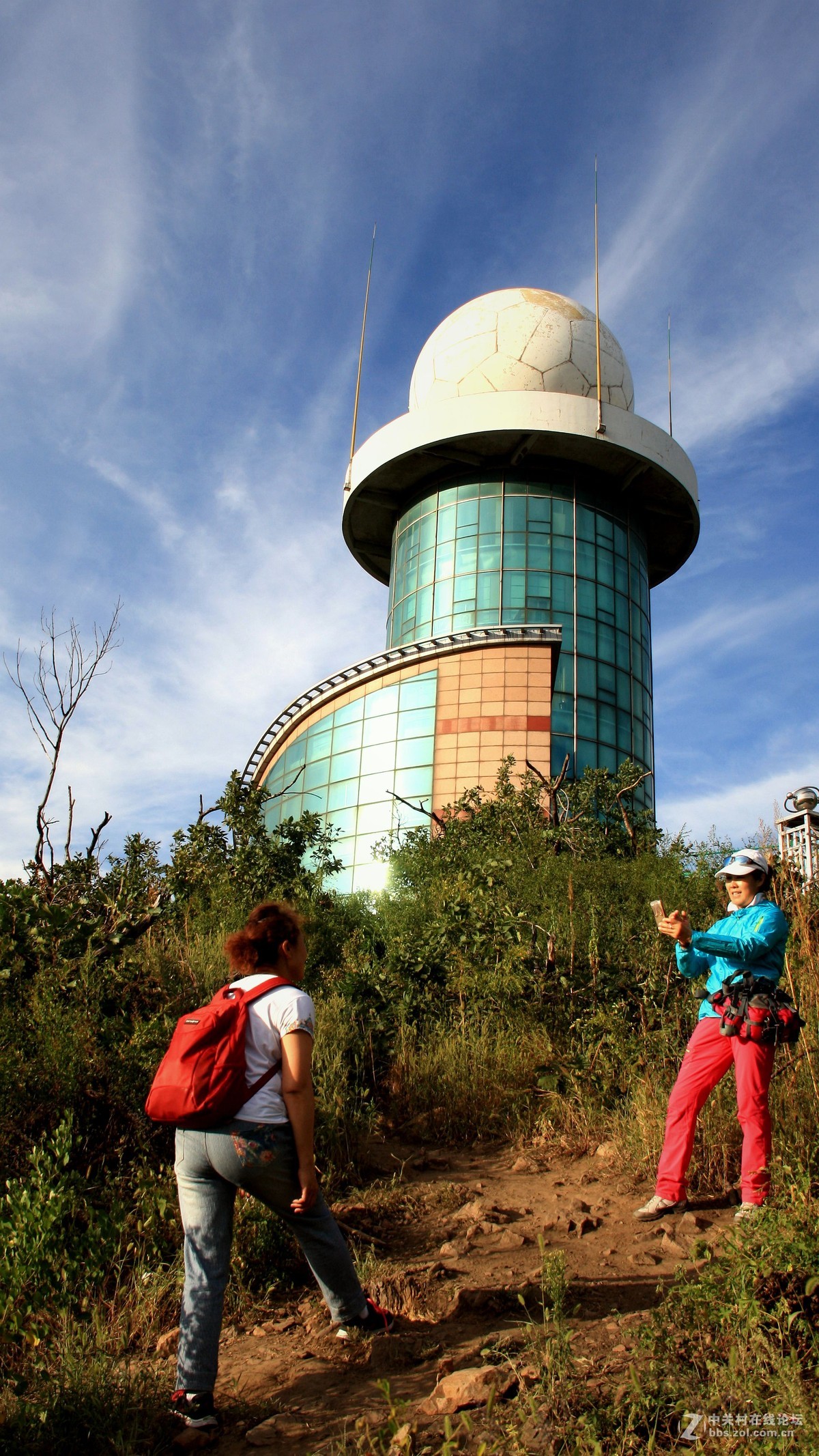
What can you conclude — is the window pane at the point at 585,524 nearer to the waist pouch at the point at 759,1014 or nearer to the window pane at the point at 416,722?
the window pane at the point at 416,722

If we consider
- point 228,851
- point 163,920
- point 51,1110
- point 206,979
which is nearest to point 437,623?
point 228,851

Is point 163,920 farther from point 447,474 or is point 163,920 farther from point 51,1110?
point 447,474

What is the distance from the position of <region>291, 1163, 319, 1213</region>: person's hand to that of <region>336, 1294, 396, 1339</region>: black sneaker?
51cm

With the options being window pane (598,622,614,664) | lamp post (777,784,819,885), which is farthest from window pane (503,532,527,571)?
lamp post (777,784,819,885)

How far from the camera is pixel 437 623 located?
31.3 m

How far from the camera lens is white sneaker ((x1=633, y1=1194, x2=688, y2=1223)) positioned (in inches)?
175

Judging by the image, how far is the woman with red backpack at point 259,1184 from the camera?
3.09 m

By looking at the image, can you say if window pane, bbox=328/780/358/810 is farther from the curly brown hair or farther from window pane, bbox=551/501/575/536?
the curly brown hair

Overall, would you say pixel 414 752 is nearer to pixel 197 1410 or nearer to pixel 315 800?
pixel 315 800

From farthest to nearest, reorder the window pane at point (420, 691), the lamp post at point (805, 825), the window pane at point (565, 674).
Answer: the window pane at point (565, 674)
the window pane at point (420, 691)
the lamp post at point (805, 825)

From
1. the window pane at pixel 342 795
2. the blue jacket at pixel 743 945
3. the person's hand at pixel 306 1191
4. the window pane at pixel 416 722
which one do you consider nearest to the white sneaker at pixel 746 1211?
the blue jacket at pixel 743 945

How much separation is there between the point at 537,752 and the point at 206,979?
1686 centimetres

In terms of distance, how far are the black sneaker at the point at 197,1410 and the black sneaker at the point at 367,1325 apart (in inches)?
22.7

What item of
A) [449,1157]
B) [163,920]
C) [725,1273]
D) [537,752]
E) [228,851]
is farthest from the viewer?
[537,752]
